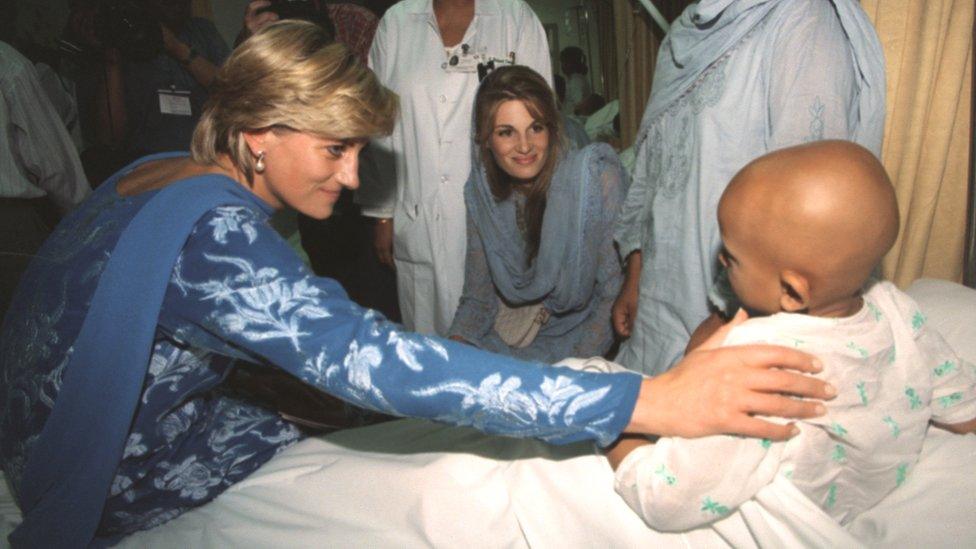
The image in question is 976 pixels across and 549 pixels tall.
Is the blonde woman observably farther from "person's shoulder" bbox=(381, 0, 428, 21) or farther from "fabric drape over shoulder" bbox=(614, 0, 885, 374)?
"person's shoulder" bbox=(381, 0, 428, 21)

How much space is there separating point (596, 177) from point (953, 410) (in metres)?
1.34

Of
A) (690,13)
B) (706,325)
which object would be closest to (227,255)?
(706,325)

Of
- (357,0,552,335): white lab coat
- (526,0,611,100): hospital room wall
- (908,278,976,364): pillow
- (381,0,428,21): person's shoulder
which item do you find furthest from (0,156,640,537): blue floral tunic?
(526,0,611,100): hospital room wall

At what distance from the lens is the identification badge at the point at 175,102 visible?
2.80m

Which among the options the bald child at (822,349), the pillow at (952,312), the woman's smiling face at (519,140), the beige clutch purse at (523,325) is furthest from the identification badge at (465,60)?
the pillow at (952,312)

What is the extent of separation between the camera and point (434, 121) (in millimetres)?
2510

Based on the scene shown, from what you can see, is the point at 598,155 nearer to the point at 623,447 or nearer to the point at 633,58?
the point at 623,447

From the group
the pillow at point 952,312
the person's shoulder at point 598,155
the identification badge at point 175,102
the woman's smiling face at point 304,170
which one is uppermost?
the identification badge at point 175,102

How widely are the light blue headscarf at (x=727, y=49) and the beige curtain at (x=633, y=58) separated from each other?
191 cm

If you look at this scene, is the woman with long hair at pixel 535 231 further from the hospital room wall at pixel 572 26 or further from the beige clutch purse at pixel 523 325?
the hospital room wall at pixel 572 26

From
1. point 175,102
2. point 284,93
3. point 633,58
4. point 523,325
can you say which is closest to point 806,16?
point 284,93

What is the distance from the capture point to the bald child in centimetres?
86

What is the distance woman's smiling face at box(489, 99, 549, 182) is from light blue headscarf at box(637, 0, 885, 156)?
488 millimetres

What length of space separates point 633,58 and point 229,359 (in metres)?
3.44
